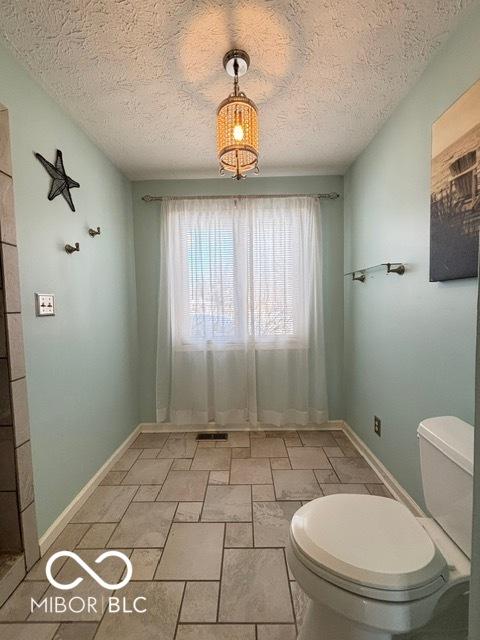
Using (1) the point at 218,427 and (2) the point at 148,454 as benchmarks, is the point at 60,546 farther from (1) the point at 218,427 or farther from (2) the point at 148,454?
(1) the point at 218,427

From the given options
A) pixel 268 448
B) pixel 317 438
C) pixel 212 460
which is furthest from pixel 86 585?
pixel 317 438

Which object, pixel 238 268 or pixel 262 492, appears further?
pixel 238 268

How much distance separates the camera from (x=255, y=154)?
1.32 metres

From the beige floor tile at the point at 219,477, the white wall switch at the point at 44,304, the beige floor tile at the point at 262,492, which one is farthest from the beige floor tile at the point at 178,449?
the white wall switch at the point at 44,304

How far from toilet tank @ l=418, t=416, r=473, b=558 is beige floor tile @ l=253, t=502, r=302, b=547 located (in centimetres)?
72

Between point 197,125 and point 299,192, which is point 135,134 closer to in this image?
point 197,125

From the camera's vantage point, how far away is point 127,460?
2207 millimetres

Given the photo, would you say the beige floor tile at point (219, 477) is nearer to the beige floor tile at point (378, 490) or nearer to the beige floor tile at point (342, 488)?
the beige floor tile at point (342, 488)

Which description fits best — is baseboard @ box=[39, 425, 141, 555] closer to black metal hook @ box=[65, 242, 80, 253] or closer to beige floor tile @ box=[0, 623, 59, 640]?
beige floor tile @ box=[0, 623, 59, 640]

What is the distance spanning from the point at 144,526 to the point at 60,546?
41 cm

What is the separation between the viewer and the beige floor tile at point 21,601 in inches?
43.3

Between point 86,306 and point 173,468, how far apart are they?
53.0 inches

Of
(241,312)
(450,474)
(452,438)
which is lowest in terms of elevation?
(450,474)

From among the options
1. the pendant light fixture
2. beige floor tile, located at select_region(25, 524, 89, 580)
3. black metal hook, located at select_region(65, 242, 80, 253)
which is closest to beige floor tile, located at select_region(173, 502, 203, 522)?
beige floor tile, located at select_region(25, 524, 89, 580)
